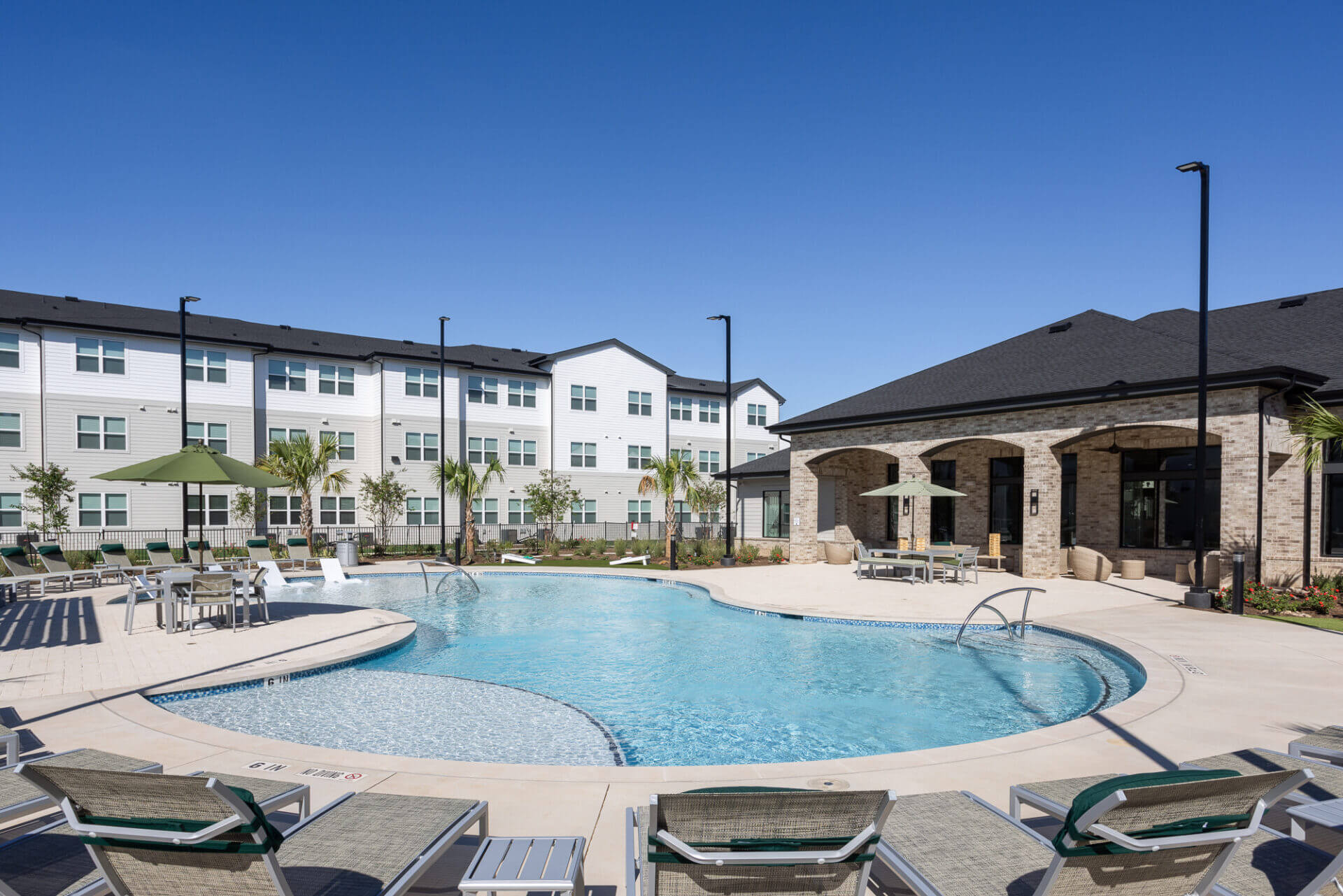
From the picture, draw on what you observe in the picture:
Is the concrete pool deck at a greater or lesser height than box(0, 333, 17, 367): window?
lesser

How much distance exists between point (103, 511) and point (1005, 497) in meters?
32.4

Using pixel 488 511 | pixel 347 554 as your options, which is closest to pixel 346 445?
pixel 488 511

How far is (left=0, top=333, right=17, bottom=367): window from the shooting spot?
26.3 meters

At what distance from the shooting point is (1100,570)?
1920 centimetres

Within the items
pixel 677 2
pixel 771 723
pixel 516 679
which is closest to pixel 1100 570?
pixel 771 723

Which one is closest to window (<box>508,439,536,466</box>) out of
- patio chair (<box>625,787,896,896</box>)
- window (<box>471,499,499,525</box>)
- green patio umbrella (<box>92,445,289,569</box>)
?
window (<box>471,499,499,525</box>)

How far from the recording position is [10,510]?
1033 inches

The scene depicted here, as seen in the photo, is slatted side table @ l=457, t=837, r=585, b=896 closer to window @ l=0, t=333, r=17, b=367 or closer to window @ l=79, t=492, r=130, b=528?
window @ l=79, t=492, r=130, b=528

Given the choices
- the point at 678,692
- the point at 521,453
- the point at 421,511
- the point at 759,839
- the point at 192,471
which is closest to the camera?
the point at 759,839

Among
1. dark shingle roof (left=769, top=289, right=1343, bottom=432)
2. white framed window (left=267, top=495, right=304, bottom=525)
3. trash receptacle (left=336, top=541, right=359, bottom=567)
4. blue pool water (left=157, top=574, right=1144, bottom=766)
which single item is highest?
dark shingle roof (left=769, top=289, right=1343, bottom=432)

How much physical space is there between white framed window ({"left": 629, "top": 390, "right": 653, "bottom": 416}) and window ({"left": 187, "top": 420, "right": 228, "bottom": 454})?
18902 mm

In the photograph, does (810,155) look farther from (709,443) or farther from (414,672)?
(709,443)

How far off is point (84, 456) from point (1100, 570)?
112 feet

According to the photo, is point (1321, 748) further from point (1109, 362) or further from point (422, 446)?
point (422, 446)
